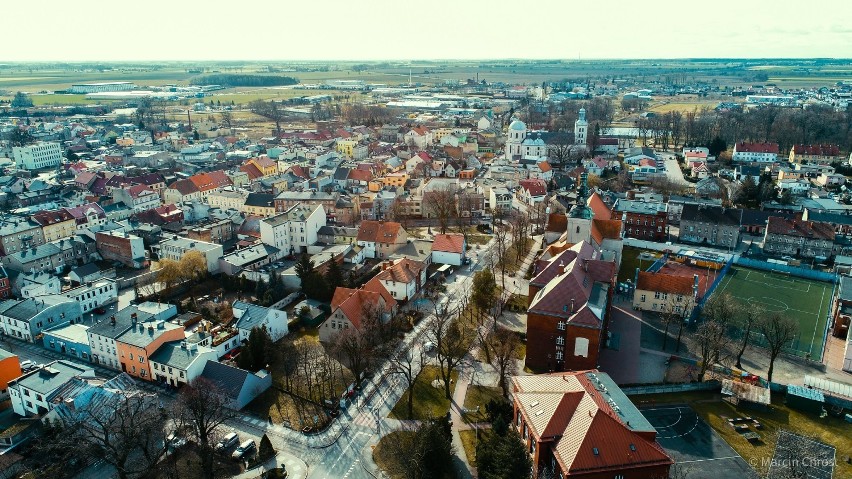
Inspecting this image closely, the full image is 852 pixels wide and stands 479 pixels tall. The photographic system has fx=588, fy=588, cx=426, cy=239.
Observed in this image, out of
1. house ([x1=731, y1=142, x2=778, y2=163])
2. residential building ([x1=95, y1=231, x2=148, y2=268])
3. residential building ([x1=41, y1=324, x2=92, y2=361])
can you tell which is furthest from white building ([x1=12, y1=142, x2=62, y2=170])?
house ([x1=731, y1=142, x2=778, y2=163])

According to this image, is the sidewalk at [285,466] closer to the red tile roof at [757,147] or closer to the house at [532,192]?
the house at [532,192]

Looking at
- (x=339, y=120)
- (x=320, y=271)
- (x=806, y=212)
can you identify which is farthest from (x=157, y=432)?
(x=339, y=120)

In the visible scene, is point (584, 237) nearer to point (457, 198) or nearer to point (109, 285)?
point (457, 198)

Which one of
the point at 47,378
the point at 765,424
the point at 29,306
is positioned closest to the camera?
the point at 765,424

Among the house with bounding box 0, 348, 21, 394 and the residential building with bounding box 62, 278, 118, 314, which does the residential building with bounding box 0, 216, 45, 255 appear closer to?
the residential building with bounding box 62, 278, 118, 314

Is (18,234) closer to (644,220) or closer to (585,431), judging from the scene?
(585,431)

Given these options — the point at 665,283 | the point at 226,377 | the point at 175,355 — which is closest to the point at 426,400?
the point at 226,377
